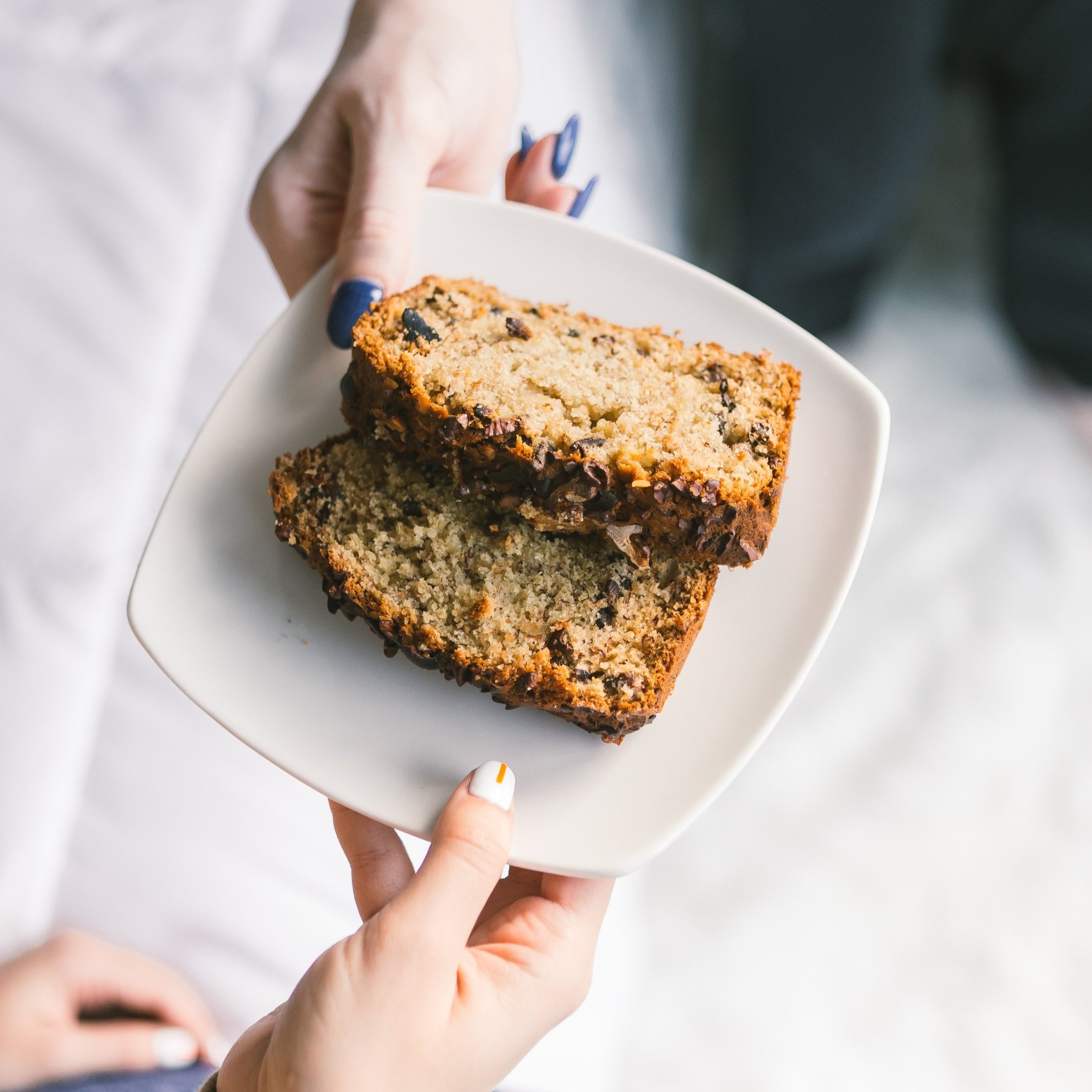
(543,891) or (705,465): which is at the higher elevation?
(705,465)

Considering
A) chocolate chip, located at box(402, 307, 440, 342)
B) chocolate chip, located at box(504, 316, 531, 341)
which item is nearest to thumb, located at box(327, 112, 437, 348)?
chocolate chip, located at box(402, 307, 440, 342)

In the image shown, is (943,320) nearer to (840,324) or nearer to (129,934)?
(840,324)

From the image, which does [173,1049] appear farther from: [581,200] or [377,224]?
[581,200]

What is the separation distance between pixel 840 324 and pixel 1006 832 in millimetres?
1612

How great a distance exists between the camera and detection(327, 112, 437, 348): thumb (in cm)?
137

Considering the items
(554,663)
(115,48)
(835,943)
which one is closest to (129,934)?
(554,663)

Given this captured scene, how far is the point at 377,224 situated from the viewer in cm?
138

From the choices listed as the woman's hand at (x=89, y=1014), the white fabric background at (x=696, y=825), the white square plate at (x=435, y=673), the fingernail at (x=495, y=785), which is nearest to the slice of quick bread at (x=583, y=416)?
the white square plate at (x=435, y=673)

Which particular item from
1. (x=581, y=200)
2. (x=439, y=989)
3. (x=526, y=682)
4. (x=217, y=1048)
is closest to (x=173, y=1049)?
(x=217, y=1048)

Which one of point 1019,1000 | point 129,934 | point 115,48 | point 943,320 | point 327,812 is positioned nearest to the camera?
point 129,934

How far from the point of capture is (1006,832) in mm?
2525

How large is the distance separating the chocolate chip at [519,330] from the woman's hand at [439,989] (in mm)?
604

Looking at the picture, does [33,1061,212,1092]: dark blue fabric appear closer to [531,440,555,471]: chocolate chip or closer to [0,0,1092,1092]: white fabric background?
[0,0,1092,1092]: white fabric background

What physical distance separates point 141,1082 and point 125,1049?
66mm
